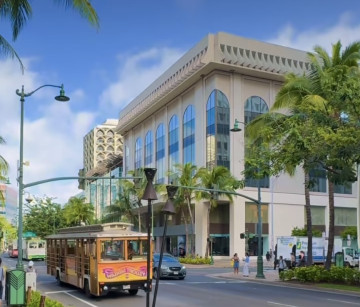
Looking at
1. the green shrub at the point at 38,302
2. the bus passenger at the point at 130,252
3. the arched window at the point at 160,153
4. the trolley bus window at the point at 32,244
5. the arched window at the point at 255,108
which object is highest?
the arched window at the point at 255,108

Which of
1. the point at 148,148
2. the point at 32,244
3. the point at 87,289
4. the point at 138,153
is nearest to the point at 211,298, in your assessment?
the point at 87,289

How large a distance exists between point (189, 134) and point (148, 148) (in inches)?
636

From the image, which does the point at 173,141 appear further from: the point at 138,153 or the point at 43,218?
the point at 43,218

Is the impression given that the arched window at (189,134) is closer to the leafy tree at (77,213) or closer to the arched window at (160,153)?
the arched window at (160,153)

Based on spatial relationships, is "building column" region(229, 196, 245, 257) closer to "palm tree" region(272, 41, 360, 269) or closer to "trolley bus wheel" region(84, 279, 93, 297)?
"palm tree" region(272, 41, 360, 269)

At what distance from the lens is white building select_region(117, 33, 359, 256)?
59.4 m

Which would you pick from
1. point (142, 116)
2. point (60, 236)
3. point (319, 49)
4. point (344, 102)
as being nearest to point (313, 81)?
point (319, 49)

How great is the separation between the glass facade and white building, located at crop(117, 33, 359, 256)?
9044 millimetres

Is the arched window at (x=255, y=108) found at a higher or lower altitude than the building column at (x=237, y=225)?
higher

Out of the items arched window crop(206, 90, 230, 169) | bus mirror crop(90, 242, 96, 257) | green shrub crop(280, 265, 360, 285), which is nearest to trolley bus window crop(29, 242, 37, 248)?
arched window crop(206, 90, 230, 169)

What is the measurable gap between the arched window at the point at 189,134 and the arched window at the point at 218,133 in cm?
425

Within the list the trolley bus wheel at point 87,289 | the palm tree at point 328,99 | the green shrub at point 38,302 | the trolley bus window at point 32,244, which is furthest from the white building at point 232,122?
the green shrub at point 38,302

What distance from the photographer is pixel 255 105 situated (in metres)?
62.3

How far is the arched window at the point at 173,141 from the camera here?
226ft
